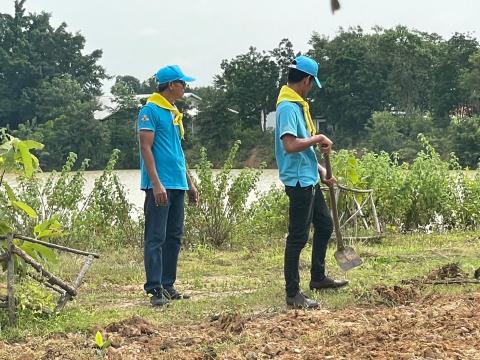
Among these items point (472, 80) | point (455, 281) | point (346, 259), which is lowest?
point (455, 281)

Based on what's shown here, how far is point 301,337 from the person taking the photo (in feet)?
12.9

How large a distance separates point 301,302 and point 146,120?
1605 mm

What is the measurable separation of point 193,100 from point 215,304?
4556 centimetres

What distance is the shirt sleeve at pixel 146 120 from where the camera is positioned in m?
5.24

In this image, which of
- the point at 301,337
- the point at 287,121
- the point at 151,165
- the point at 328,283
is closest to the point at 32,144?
the point at 151,165

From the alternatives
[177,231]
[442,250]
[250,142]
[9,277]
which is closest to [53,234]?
[9,277]

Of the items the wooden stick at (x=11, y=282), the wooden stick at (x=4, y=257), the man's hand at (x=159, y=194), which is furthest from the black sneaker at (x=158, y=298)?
Result: the wooden stick at (x=4, y=257)

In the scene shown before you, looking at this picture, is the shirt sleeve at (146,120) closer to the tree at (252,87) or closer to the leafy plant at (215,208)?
the leafy plant at (215,208)

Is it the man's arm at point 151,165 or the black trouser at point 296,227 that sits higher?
the man's arm at point 151,165

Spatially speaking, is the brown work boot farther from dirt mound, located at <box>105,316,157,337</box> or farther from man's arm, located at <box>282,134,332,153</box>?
dirt mound, located at <box>105,316,157,337</box>

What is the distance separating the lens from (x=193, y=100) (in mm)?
50219

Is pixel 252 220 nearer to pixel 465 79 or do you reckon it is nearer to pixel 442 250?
pixel 442 250

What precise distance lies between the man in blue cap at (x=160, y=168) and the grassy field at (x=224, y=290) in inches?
9.8

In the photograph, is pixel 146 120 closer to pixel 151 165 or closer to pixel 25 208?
pixel 151 165
